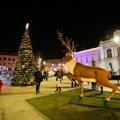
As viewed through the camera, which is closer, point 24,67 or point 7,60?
point 24,67

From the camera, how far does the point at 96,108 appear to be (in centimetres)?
837

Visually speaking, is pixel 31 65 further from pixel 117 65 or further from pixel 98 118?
pixel 117 65

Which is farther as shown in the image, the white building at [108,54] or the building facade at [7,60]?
the building facade at [7,60]

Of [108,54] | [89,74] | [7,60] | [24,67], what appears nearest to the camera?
[89,74]

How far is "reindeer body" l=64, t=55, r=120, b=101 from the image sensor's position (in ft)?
24.7

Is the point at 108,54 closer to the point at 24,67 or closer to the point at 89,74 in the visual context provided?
the point at 24,67

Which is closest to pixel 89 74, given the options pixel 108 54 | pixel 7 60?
pixel 108 54

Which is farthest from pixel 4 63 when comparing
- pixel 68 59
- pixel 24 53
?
pixel 68 59

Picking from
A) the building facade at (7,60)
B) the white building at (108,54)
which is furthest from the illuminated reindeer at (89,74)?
the building facade at (7,60)

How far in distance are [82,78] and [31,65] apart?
16.4 m

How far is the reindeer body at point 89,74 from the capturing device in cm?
754

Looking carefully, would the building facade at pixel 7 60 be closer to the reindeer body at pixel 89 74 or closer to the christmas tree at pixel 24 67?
the christmas tree at pixel 24 67

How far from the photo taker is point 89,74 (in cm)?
781

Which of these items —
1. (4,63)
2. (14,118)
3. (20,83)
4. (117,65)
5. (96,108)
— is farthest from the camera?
(4,63)
